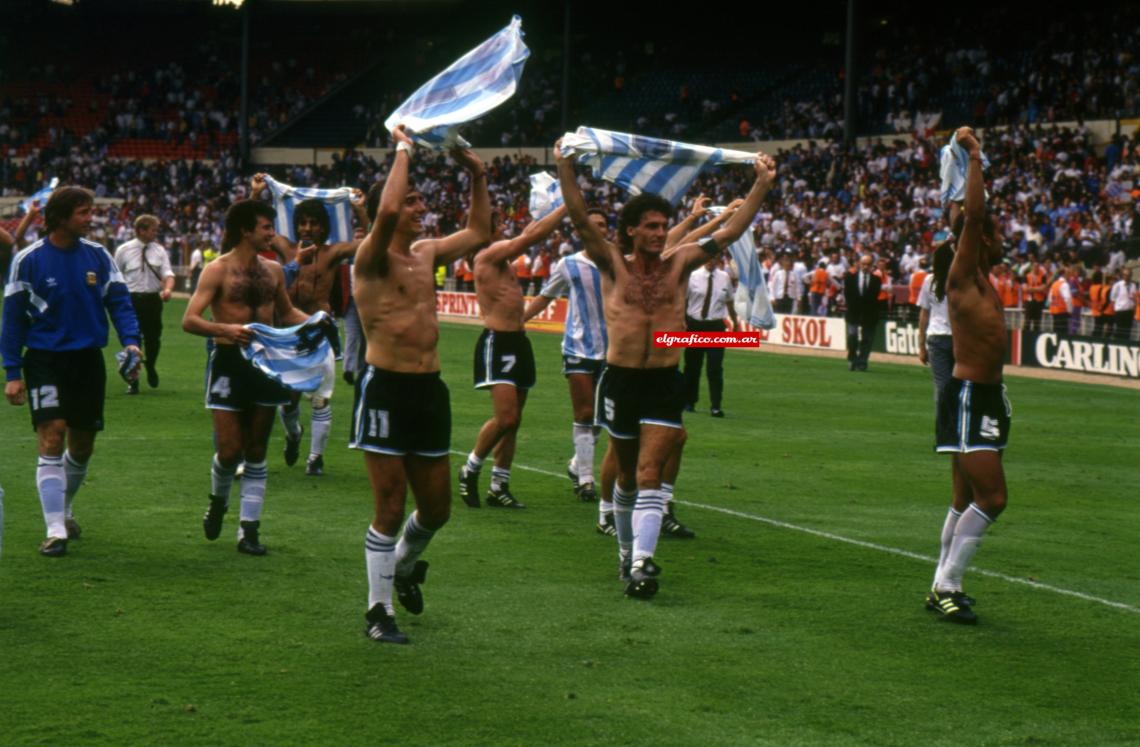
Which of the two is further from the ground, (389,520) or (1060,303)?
(1060,303)

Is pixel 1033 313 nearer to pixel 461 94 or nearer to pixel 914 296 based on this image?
pixel 914 296

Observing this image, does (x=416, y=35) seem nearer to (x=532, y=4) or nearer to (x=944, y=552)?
(x=532, y=4)

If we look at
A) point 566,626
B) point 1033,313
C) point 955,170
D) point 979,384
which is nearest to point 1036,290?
point 1033,313

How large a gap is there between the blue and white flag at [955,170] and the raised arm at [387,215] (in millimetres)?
2746

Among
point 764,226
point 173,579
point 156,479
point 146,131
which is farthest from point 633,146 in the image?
point 146,131

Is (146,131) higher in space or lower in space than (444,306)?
higher

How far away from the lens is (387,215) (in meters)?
7.10

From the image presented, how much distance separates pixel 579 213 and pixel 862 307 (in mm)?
19216

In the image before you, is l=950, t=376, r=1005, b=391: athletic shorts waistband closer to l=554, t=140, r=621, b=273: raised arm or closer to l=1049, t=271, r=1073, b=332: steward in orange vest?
l=554, t=140, r=621, b=273: raised arm

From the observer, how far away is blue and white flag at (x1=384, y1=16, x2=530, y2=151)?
739 cm

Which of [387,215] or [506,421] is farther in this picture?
[506,421]

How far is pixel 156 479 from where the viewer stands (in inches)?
503

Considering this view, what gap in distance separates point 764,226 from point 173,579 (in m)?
33.5

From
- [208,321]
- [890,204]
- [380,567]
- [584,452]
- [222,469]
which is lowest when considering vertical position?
[380,567]
